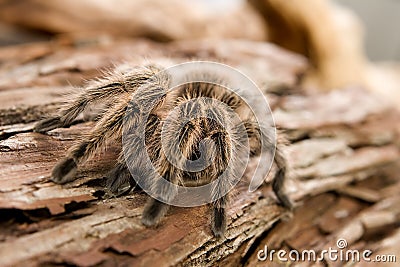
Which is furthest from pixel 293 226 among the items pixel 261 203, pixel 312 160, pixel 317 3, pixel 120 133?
pixel 317 3

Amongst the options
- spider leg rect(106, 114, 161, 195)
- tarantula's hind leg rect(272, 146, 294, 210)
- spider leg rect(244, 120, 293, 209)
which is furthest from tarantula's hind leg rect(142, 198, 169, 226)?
tarantula's hind leg rect(272, 146, 294, 210)

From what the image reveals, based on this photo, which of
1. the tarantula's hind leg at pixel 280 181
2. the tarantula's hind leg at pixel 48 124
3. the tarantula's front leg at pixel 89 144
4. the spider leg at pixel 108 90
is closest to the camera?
the tarantula's front leg at pixel 89 144

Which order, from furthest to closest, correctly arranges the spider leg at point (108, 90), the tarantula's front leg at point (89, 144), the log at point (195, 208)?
the spider leg at point (108, 90) < the tarantula's front leg at point (89, 144) < the log at point (195, 208)

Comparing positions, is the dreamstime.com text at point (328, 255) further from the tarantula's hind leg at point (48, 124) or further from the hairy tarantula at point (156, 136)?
the tarantula's hind leg at point (48, 124)

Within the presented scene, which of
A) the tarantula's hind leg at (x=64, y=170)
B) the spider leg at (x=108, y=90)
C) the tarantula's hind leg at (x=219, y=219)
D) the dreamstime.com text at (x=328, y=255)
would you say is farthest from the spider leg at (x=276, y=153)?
the tarantula's hind leg at (x=64, y=170)

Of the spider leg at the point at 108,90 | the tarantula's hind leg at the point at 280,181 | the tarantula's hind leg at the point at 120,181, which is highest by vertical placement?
the spider leg at the point at 108,90

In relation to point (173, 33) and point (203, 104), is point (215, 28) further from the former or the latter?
point (203, 104)

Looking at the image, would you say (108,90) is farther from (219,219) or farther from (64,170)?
(219,219)
